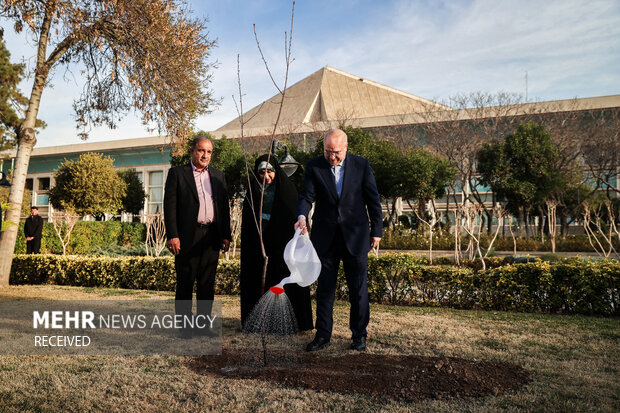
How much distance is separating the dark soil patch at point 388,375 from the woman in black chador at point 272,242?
42.2 inches

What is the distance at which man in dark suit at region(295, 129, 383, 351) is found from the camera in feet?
12.8

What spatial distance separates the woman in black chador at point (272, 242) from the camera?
15.0 feet

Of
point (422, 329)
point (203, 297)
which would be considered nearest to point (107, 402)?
point (203, 297)

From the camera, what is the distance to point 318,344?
3.87m

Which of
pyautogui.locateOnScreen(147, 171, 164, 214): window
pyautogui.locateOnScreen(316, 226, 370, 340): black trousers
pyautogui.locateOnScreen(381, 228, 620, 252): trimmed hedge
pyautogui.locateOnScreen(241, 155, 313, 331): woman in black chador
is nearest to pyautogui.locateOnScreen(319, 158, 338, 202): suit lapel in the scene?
pyautogui.locateOnScreen(316, 226, 370, 340): black trousers

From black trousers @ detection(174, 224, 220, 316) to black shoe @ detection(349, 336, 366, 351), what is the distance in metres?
1.50

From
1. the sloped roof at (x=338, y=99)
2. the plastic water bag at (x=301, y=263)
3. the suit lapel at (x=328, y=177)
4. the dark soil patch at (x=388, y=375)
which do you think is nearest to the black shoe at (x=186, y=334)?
the dark soil patch at (x=388, y=375)

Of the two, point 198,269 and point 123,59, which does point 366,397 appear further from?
point 123,59

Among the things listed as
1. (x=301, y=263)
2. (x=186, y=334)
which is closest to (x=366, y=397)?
(x=301, y=263)

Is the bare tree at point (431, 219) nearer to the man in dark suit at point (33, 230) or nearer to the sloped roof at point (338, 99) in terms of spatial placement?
the man in dark suit at point (33, 230)

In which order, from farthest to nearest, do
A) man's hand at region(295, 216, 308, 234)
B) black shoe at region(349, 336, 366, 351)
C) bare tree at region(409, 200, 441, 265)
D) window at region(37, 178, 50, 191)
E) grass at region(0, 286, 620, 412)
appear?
window at region(37, 178, 50, 191) < bare tree at region(409, 200, 441, 265) < black shoe at region(349, 336, 366, 351) < man's hand at region(295, 216, 308, 234) < grass at region(0, 286, 620, 412)

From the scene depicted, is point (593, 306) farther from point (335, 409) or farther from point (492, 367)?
point (335, 409)

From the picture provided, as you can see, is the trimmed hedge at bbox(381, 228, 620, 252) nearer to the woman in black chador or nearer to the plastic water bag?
the woman in black chador

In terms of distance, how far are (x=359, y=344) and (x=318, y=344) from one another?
33 cm
